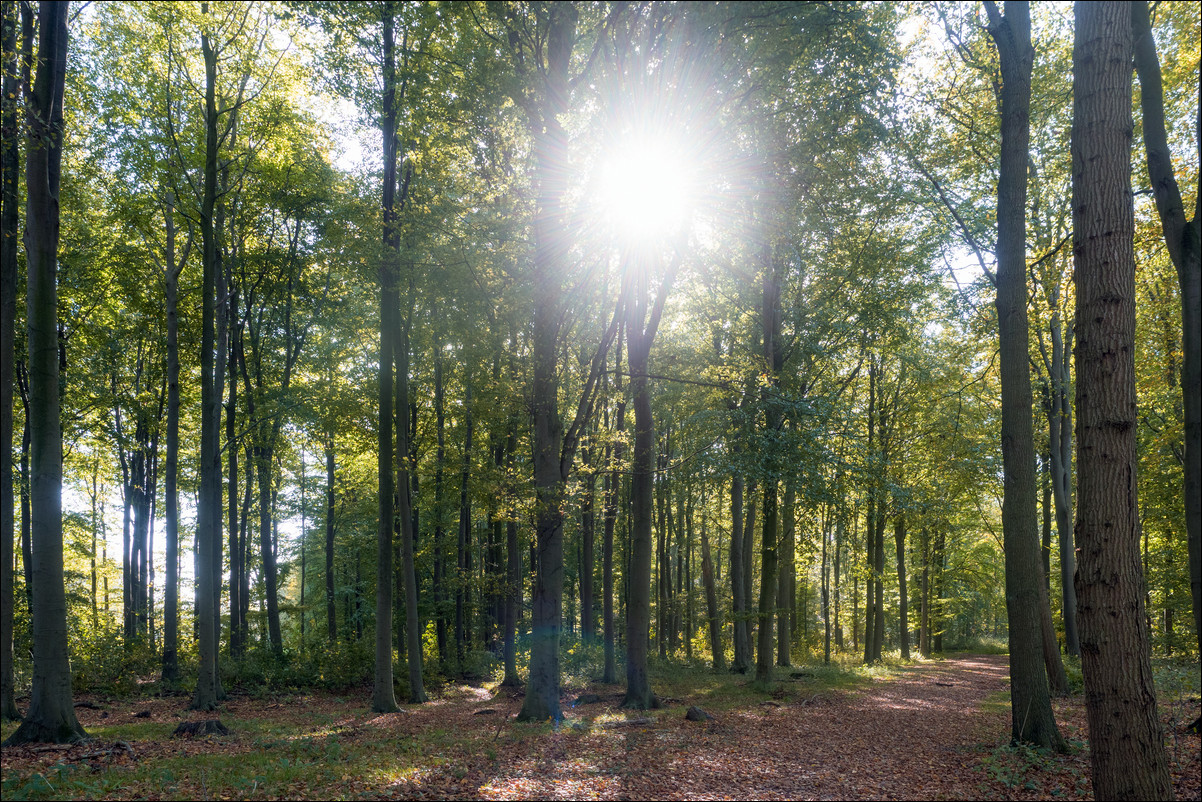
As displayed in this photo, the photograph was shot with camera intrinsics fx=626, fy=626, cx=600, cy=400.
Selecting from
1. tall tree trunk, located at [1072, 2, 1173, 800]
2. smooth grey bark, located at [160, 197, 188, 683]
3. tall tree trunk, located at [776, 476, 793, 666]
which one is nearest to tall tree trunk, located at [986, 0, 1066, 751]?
tall tree trunk, located at [1072, 2, 1173, 800]

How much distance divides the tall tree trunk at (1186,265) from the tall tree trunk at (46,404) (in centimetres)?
1156

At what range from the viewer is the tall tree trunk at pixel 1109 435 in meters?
4.78

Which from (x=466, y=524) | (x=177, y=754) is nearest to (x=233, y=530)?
(x=466, y=524)

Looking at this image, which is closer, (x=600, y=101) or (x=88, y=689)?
(x=600, y=101)

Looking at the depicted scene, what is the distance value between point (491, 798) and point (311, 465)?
23.3 meters

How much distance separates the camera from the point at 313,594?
3011 cm

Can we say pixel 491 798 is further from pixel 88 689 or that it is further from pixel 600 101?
pixel 88 689

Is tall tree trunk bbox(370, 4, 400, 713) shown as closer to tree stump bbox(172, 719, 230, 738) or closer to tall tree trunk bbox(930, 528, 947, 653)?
tree stump bbox(172, 719, 230, 738)

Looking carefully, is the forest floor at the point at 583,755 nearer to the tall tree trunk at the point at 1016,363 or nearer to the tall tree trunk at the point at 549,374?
the tall tree trunk at the point at 549,374

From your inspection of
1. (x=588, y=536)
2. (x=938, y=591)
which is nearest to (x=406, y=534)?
(x=588, y=536)

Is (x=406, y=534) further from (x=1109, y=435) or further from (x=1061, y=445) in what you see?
(x=1061, y=445)

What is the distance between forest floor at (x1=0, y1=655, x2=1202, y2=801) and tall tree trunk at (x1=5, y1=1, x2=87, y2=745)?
0.61m

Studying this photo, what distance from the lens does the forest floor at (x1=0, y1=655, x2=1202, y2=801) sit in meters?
6.34

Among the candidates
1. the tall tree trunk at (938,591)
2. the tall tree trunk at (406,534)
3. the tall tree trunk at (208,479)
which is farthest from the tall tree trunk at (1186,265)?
the tall tree trunk at (938,591)
